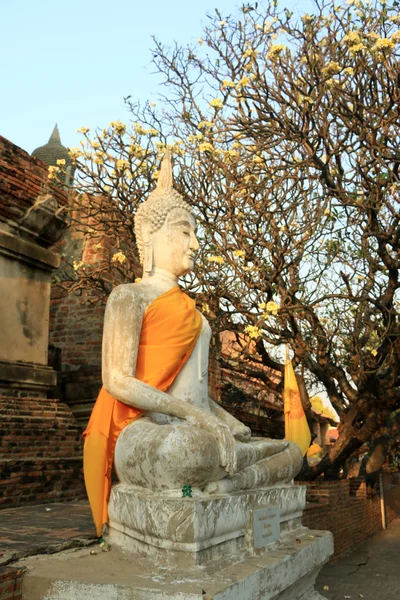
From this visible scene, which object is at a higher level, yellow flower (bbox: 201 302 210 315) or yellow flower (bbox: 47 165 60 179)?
yellow flower (bbox: 47 165 60 179)

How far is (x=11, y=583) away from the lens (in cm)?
276

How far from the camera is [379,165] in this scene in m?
8.29

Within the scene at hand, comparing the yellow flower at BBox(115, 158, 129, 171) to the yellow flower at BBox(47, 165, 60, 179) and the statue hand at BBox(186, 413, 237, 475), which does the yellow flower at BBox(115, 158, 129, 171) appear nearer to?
the yellow flower at BBox(47, 165, 60, 179)

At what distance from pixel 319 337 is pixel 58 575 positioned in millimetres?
6773

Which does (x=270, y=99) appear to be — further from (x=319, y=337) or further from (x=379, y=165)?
(x=319, y=337)

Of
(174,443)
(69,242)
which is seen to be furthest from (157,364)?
(69,242)

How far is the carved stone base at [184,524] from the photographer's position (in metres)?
2.84

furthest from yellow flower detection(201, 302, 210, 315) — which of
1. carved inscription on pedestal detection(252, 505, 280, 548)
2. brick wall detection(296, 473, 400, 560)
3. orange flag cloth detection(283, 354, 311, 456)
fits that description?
carved inscription on pedestal detection(252, 505, 280, 548)

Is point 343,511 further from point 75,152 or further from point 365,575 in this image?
point 75,152

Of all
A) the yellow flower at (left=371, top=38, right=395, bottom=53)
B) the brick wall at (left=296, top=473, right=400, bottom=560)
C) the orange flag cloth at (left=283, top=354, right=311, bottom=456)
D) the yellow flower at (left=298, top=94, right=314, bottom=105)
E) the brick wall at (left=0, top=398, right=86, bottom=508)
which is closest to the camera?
the brick wall at (left=0, top=398, right=86, bottom=508)

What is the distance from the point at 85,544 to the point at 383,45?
5865mm

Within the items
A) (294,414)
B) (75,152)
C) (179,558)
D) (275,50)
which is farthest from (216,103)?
(179,558)

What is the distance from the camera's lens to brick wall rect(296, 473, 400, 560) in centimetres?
907

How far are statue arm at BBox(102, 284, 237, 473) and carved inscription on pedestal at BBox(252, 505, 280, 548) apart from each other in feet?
1.25
